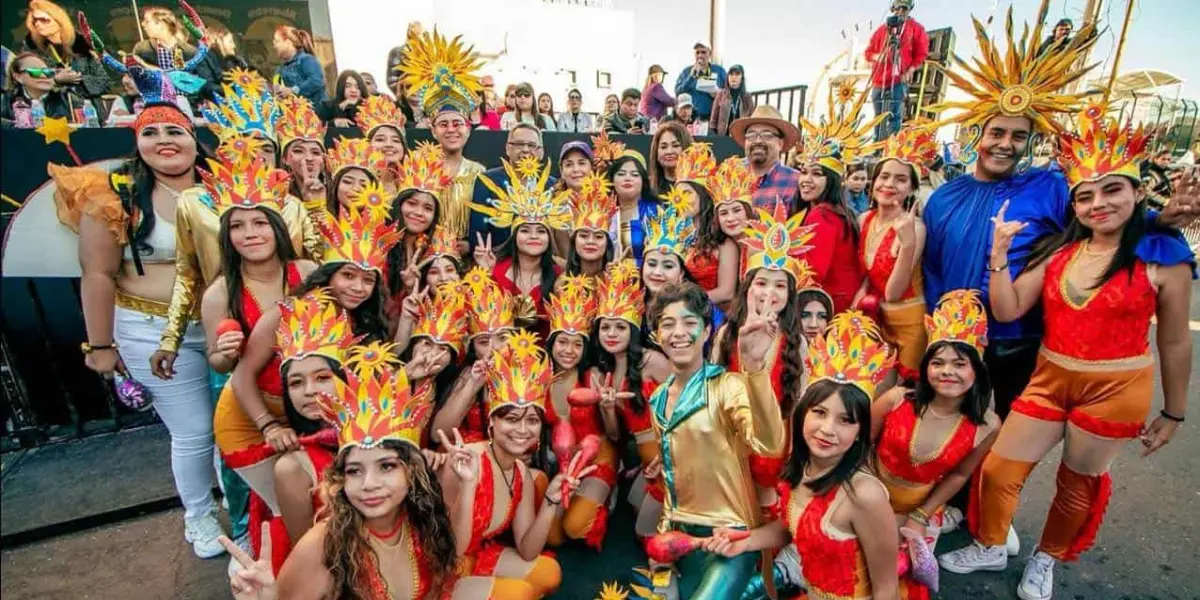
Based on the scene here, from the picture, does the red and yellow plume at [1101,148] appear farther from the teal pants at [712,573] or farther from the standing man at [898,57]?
the standing man at [898,57]

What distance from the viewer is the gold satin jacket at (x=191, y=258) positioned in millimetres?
2623

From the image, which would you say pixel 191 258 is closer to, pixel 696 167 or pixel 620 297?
pixel 620 297

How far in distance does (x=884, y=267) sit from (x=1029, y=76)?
1101 millimetres

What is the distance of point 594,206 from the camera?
3475 mm

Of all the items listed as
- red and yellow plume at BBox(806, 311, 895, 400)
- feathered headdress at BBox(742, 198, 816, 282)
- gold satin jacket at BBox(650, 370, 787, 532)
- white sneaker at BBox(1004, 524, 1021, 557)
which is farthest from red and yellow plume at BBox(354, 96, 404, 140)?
white sneaker at BBox(1004, 524, 1021, 557)

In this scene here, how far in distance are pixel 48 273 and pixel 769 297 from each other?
13.6 feet

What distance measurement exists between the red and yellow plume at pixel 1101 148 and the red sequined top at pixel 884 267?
2.68 ft

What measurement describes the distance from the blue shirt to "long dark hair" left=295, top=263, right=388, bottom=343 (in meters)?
2.96

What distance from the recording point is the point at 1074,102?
2613 mm

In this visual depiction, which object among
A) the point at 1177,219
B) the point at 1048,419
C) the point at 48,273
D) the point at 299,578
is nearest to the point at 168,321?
the point at 48,273

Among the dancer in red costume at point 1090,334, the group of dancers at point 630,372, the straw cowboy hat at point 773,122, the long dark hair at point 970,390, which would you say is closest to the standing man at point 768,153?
the straw cowboy hat at point 773,122

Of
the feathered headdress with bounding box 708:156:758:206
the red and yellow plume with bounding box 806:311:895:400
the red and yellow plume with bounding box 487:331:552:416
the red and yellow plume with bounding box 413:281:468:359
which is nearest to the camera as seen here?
the red and yellow plume with bounding box 806:311:895:400

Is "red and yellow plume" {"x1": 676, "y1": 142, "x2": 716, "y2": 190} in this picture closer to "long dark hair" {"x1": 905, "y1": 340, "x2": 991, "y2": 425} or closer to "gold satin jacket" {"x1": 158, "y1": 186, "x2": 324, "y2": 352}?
"long dark hair" {"x1": 905, "y1": 340, "x2": 991, "y2": 425}

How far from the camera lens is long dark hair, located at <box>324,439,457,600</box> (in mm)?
1916
